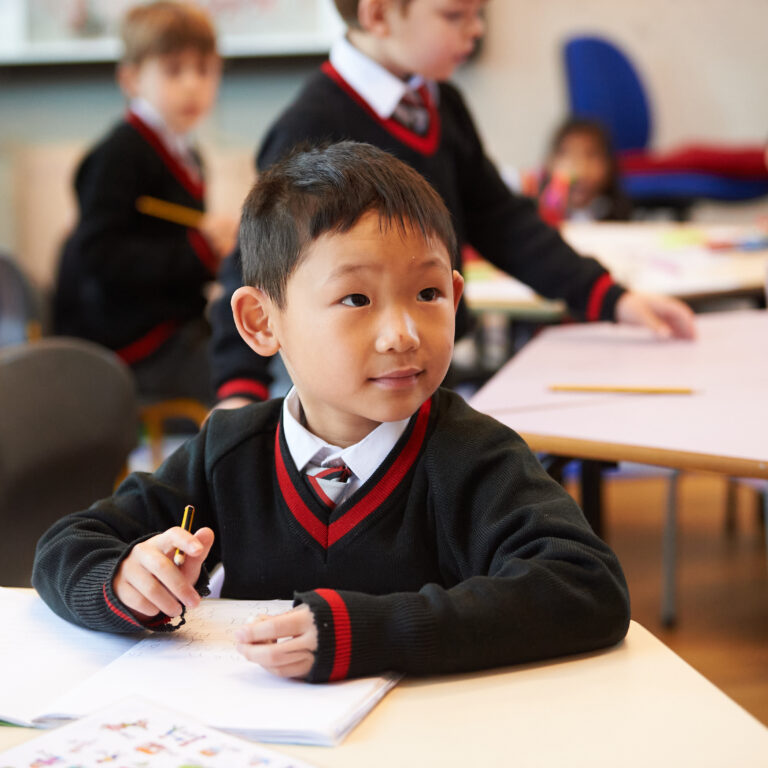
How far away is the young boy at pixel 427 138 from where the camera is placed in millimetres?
1626

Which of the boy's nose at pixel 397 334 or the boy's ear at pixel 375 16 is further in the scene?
the boy's ear at pixel 375 16

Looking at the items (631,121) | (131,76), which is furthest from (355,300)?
(631,121)

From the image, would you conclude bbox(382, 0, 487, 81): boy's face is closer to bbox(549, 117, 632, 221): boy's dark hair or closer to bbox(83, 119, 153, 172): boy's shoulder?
bbox(83, 119, 153, 172): boy's shoulder

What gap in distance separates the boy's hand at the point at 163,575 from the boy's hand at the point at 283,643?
96 millimetres

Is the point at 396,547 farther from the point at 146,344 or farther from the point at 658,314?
the point at 146,344

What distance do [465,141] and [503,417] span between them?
763mm

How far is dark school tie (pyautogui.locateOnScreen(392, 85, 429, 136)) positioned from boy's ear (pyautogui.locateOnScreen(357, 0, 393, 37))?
0.11m

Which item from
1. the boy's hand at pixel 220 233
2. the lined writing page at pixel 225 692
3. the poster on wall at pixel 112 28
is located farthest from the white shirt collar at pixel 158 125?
the poster on wall at pixel 112 28

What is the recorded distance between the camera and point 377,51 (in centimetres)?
172

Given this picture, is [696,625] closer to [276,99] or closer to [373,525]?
[373,525]

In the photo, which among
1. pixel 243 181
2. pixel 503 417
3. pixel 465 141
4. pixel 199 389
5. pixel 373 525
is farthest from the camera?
pixel 243 181

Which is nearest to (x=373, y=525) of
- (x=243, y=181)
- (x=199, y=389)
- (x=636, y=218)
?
(x=199, y=389)

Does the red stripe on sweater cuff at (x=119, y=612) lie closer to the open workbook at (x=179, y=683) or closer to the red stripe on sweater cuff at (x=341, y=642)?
the open workbook at (x=179, y=683)

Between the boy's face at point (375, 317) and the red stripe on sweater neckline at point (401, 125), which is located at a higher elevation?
the red stripe on sweater neckline at point (401, 125)
